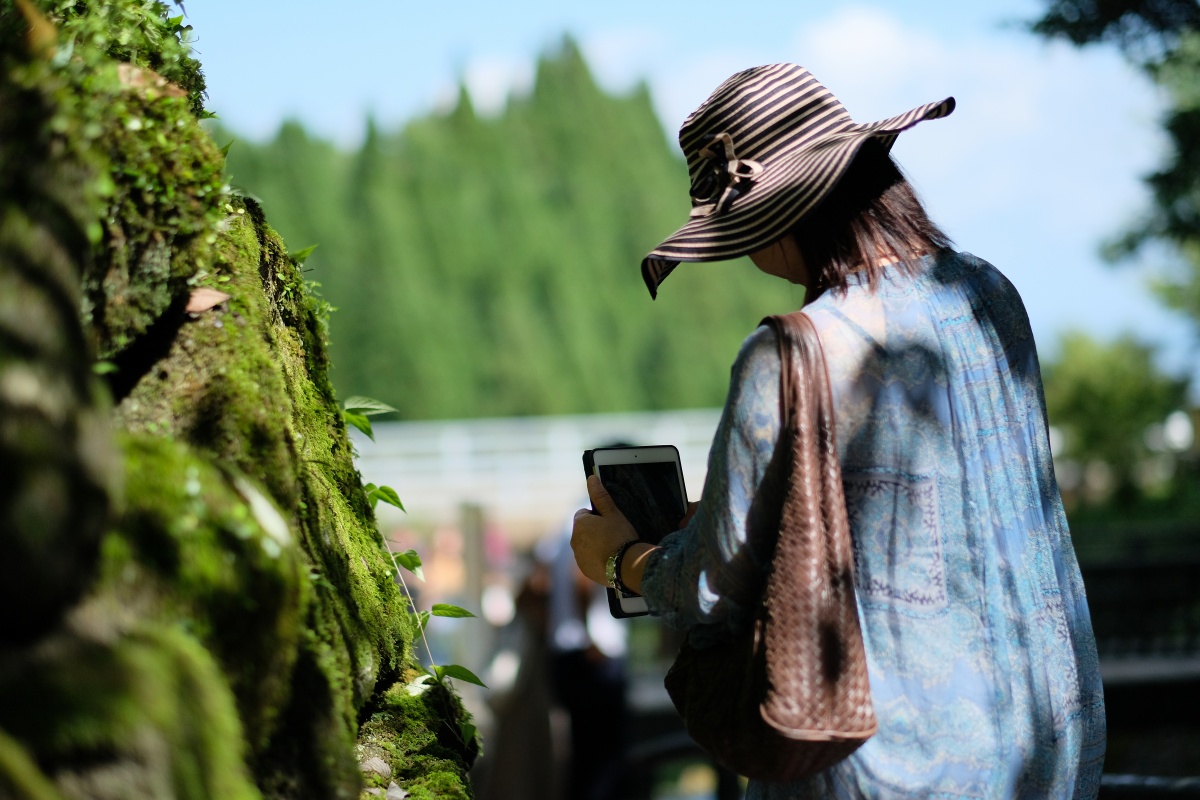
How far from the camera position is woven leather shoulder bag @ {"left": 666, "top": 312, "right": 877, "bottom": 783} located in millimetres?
1798

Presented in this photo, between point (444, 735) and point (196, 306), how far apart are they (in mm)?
1111

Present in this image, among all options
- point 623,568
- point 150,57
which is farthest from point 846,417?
point 150,57

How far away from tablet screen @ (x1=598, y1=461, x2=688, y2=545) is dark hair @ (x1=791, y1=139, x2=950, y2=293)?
588 mm

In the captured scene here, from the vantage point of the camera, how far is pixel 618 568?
88.0 inches

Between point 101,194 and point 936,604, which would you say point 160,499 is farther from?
point 936,604

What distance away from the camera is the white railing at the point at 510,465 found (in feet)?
75.3

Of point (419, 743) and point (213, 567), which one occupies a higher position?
point (213, 567)

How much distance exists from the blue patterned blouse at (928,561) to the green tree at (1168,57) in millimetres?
4260

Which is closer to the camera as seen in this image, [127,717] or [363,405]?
[127,717]

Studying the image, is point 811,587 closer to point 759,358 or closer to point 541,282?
point 759,358

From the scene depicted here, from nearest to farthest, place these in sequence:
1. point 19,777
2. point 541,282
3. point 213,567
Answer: point 19,777 → point 213,567 → point 541,282

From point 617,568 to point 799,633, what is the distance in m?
0.51

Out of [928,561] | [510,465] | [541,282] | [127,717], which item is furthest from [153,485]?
[541,282]

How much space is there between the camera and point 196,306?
2.15 metres
